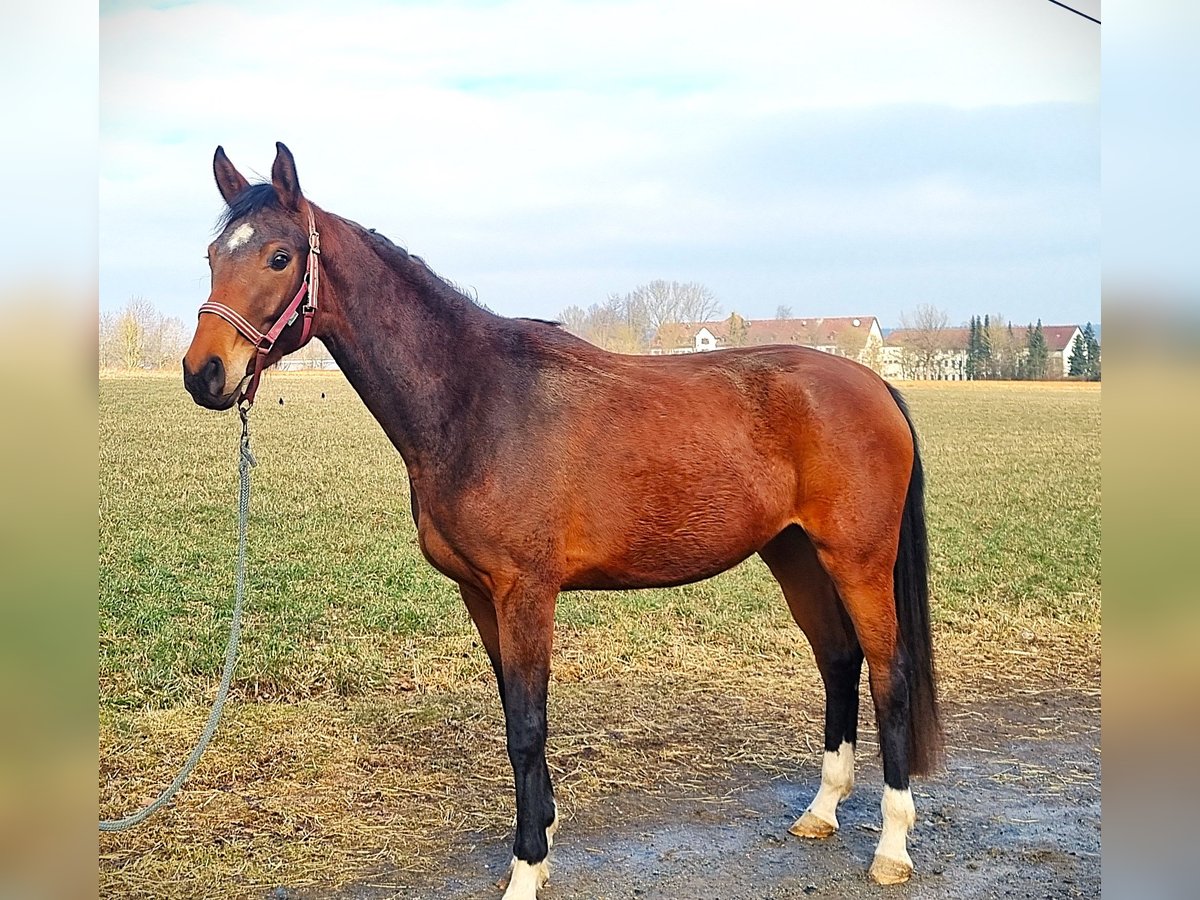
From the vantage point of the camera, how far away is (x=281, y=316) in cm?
311

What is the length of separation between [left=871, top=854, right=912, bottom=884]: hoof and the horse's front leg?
4.52 feet

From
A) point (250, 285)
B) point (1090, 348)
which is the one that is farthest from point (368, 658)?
point (1090, 348)

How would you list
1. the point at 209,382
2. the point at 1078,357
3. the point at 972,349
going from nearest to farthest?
the point at 209,382 < the point at 1078,357 < the point at 972,349

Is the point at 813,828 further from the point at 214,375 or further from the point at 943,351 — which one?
the point at 943,351

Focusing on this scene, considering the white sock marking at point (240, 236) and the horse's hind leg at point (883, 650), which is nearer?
the white sock marking at point (240, 236)

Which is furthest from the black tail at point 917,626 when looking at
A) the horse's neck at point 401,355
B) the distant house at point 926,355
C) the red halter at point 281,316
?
the distant house at point 926,355

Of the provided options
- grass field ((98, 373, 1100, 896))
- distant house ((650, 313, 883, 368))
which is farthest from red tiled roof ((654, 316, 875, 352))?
grass field ((98, 373, 1100, 896))

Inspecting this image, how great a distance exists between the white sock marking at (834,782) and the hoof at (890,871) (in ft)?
1.33

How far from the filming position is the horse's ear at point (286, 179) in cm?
303

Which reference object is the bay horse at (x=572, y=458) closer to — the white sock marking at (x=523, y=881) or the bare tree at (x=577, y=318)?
the white sock marking at (x=523, y=881)

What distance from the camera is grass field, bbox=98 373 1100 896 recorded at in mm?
4199

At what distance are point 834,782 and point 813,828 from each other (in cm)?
22
